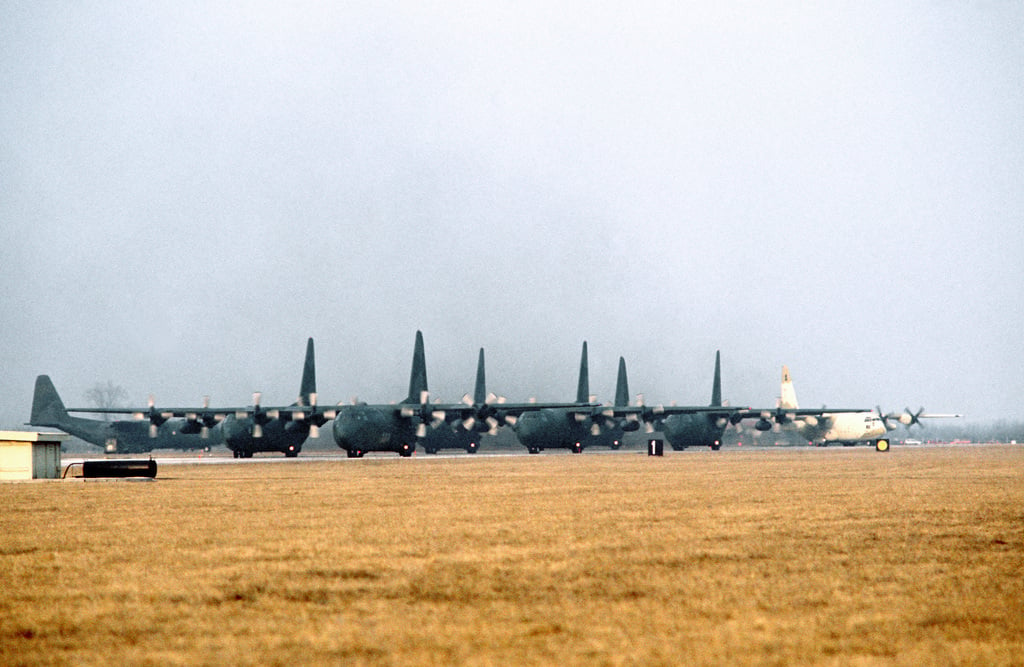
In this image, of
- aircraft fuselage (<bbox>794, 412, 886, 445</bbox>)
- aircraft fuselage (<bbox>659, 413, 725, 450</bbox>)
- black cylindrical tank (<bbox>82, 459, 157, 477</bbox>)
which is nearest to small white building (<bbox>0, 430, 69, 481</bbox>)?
black cylindrical tank (<bbox>82, 459, 157, 477</bbox>)

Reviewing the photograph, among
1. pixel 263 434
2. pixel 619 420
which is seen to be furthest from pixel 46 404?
pixel 619 420

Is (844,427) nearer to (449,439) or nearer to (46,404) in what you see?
(449,439)

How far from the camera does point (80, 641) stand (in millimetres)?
9172

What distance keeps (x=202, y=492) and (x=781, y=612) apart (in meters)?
23.6

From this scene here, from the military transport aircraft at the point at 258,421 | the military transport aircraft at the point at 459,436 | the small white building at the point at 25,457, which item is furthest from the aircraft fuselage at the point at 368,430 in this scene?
the small white building at the point at 25,457

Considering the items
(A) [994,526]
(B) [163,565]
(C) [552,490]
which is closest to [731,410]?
(C) [552,490]

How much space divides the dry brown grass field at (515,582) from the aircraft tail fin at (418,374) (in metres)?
44.4

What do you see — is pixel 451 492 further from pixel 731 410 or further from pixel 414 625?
pixel 731 410

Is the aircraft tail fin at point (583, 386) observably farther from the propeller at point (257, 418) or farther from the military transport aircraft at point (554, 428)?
the propeller at point (257, 418)

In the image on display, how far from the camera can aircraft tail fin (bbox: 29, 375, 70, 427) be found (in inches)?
3206

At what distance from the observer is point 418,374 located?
70.8 metres

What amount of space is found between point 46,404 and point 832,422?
7503 cm

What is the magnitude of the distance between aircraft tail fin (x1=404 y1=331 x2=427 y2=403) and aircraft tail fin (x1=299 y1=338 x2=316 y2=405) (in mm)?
6861

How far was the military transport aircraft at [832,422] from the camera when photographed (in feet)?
325
